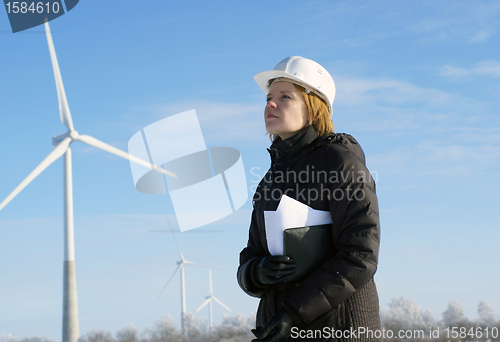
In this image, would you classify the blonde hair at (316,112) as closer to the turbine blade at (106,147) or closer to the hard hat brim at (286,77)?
the hard hat brim at (286,77)

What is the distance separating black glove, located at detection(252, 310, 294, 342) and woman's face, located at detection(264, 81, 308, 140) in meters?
1.69

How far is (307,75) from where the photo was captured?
17.2ft

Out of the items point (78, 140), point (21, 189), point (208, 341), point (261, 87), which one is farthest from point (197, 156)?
point (261, 87)

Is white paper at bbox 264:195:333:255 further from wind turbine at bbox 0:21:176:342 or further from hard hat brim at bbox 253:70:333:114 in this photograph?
wind turbine at bbox 0:21:176:342

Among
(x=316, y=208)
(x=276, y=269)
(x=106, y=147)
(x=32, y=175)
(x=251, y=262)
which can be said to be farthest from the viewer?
(x=106, y=147)

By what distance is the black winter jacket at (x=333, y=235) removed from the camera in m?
4.46

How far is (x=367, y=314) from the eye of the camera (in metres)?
4.65

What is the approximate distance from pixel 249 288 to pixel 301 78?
2.04 metres

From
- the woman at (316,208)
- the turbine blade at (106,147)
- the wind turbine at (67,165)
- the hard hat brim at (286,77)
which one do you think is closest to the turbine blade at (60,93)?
the wind turbine at (67,165)

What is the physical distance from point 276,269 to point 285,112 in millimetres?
1486

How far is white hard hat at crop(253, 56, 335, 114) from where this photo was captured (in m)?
5.23

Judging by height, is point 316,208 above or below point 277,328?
above

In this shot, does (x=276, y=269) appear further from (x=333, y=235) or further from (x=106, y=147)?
(x=106, y=147)

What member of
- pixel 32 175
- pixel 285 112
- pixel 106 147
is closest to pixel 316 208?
pixel 285 112
